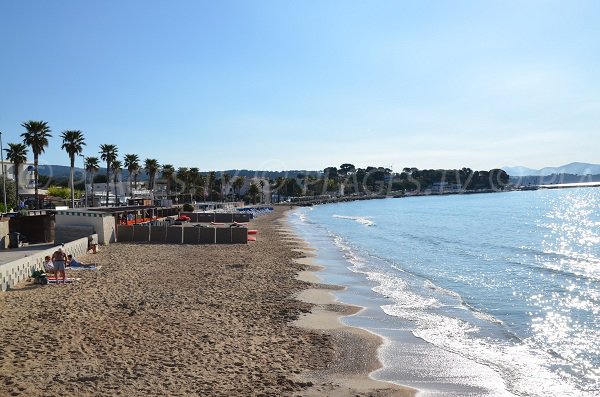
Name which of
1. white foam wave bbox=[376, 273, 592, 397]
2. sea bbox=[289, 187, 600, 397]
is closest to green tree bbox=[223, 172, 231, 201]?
sea bbox=[289, 187, 600, 397]

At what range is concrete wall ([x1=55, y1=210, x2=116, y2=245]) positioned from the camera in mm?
29481

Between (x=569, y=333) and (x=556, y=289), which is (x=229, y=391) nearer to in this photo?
(x=569, y=333)

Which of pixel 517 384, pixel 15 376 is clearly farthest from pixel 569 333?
pixel 15 376

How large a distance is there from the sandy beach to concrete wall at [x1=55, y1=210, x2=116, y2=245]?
10.1m

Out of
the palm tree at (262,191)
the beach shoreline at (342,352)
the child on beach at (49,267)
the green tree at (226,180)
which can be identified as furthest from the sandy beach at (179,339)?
the palm tree at (262,191)

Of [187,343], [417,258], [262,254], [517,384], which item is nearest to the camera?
[517,384]

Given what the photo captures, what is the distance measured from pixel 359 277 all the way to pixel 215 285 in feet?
25.6

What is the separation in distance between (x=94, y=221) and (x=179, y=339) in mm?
21014

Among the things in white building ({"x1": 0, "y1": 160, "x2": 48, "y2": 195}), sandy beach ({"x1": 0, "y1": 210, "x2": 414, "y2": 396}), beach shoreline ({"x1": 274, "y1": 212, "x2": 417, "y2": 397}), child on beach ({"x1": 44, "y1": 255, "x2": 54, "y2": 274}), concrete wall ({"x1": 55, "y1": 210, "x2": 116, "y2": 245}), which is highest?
white building ({"x1": 0, "y1": 160, "x2": 48, "y2": 195})

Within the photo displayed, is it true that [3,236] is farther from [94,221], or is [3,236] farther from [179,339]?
[179,339]

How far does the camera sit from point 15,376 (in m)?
8.59

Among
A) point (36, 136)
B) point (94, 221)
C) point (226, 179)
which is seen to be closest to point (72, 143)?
point (36, 136)

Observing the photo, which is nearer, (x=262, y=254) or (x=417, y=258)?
(x=262, y=254)

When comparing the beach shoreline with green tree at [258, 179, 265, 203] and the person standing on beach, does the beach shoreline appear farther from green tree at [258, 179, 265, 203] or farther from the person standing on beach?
green tree at [258, 179, 265, 203]
